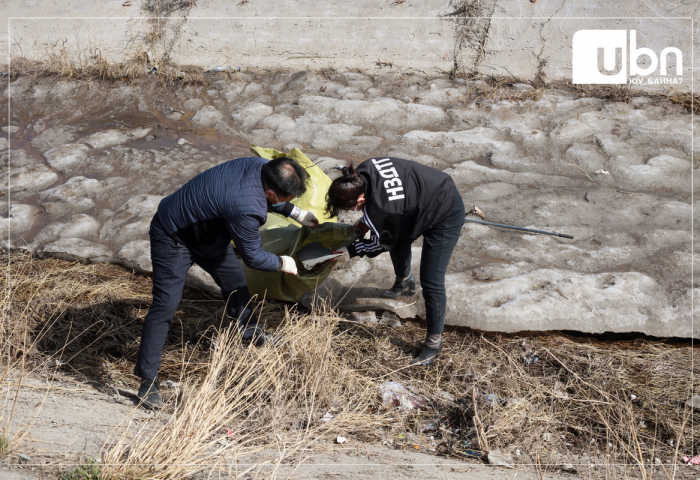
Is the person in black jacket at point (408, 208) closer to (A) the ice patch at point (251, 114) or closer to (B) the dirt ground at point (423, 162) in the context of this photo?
(B) the dirt ground at point (423, 162)

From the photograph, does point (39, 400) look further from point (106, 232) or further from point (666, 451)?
point (666, 451)

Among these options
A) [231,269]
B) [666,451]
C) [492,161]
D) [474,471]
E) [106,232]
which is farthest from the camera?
[492,161]

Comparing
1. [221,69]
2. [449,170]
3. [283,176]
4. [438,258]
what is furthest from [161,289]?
[221,69]

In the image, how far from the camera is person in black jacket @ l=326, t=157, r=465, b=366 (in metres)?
2.46

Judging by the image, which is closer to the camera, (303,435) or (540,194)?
(303,435)

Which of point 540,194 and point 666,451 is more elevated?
point 540,194

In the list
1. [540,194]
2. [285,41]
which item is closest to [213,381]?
[540,194]

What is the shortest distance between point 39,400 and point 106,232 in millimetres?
1871

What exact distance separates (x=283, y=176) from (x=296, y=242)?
95cm

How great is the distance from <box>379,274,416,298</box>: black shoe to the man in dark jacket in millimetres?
870

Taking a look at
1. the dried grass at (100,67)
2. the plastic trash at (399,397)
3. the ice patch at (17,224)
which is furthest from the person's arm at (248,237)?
the dried grass at (100,67)

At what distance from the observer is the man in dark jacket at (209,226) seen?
7.78 ft

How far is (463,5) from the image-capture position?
6.11 metres

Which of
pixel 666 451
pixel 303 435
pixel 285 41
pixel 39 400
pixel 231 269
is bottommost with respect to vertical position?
pixel 666 451
